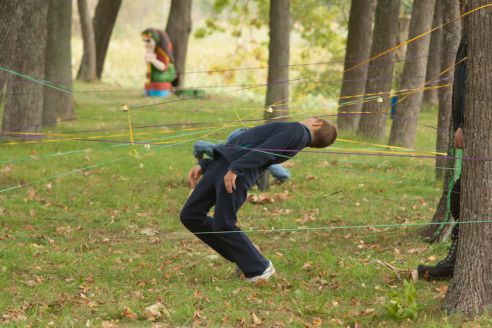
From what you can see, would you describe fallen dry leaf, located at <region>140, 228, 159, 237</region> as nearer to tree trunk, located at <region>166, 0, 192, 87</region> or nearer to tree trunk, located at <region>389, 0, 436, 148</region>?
tree trunk, located at <region>389, 0, 436, 148</region>

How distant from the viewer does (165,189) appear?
11109 mm

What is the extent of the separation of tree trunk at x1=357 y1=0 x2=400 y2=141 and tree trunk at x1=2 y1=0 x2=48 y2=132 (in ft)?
Result: 17.9

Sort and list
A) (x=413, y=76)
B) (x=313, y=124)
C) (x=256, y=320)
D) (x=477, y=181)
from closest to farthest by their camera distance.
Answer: (x=477, y=181) → (x=256, y=320) → (x=313, y=124) → (x=413, y=76)

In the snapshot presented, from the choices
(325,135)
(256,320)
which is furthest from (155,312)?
(325,135)

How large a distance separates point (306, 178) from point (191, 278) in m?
4.89

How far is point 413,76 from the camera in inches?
558

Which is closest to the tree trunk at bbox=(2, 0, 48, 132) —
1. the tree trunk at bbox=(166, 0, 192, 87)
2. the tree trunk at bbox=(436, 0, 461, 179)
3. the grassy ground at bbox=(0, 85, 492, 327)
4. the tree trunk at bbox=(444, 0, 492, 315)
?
the grassy ground at bbox=(0, 85, 492, 327)

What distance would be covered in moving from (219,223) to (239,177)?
0.43 m

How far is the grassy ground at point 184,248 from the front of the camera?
6.11m

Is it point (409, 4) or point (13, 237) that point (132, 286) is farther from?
point (409, 4)

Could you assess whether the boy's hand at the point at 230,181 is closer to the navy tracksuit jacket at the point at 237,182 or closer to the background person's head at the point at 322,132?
the navy tracksuit jacket at the point at 237,182

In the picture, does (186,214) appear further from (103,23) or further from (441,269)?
(103,23)

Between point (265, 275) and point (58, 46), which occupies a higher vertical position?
point (58, 46)

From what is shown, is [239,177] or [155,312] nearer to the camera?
[155,312]
